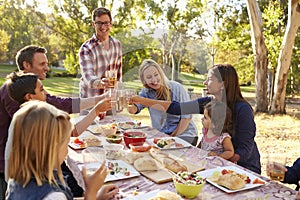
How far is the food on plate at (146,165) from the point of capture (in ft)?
5.42

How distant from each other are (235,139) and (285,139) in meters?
3.77

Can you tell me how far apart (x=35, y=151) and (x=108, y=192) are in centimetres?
45

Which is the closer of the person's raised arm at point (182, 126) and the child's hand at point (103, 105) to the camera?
the child's hand at point (103, 105)

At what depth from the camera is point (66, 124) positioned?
44.4 inches

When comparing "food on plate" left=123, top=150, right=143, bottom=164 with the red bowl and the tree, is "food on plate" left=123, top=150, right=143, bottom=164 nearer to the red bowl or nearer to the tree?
the red bowl

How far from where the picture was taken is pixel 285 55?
7270mm

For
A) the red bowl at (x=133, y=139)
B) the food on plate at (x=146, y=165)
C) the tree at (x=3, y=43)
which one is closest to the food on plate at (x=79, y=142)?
the red bowl at (x=133, y=139)

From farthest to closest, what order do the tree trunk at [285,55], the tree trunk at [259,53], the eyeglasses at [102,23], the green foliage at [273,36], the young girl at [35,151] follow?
the green foliage at [273,36], the tree trunk at [259,53], the tree trunk at [285,55], the eyeglasses at [102,23], the young girl at [35,151]

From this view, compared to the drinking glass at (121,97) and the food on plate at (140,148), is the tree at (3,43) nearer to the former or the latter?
the drinking glass at (121,97)

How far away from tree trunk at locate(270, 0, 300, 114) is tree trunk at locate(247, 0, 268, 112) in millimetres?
387

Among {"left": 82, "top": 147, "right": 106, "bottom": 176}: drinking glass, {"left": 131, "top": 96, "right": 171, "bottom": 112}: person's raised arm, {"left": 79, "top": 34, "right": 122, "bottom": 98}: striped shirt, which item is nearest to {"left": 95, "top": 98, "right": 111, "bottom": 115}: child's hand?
{"left": 131, "top": 96, "right": 171, "bottom": 112}: person's raised arm

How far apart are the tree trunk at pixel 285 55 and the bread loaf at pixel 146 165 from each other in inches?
252

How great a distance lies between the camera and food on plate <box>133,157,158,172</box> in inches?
65.0

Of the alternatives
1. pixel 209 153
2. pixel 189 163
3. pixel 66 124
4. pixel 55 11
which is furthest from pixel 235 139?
pixel 55 11
